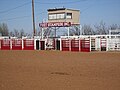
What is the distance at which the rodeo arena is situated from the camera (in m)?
32.6

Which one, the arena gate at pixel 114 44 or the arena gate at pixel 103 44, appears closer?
Answer: the arena gate at pixel 114 44

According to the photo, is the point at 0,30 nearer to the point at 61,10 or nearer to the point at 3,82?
the point at 61,10

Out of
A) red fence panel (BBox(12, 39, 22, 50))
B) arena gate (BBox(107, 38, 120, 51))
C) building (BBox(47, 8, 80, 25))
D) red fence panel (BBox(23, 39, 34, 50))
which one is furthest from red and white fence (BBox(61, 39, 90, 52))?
building (BBox(47, 8, 80, 25))

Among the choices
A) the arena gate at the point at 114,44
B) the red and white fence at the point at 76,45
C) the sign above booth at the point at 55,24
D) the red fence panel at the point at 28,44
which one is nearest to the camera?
the arena gate at the point at 114,44

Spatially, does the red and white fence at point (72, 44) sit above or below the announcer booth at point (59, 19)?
below

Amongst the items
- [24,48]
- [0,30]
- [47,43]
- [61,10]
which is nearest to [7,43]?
[24,48]

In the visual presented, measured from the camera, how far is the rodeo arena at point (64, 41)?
107 ft

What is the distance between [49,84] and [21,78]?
1.78 metres

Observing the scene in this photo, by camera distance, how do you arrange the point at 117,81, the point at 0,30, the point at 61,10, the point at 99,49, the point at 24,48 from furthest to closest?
the point at 0,30
the point at 61,10
the point at 24,48
the point at 99,49
the point at 117,81

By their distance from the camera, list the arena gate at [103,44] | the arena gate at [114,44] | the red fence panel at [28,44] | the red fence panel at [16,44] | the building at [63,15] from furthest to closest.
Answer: the building at [63,15]
the red fence panel at [16,44]
the red fence panel at [28,44]
the arena gate at [103,44]
the arena gate at [114,44]

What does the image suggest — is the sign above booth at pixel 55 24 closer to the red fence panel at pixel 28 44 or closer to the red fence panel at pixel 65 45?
the red fence panel at pixel 28 44

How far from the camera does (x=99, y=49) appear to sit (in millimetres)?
32938

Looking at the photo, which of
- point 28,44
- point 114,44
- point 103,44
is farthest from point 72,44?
point 28,44

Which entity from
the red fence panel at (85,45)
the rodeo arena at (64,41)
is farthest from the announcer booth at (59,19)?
the red fence panel at (85,45)
